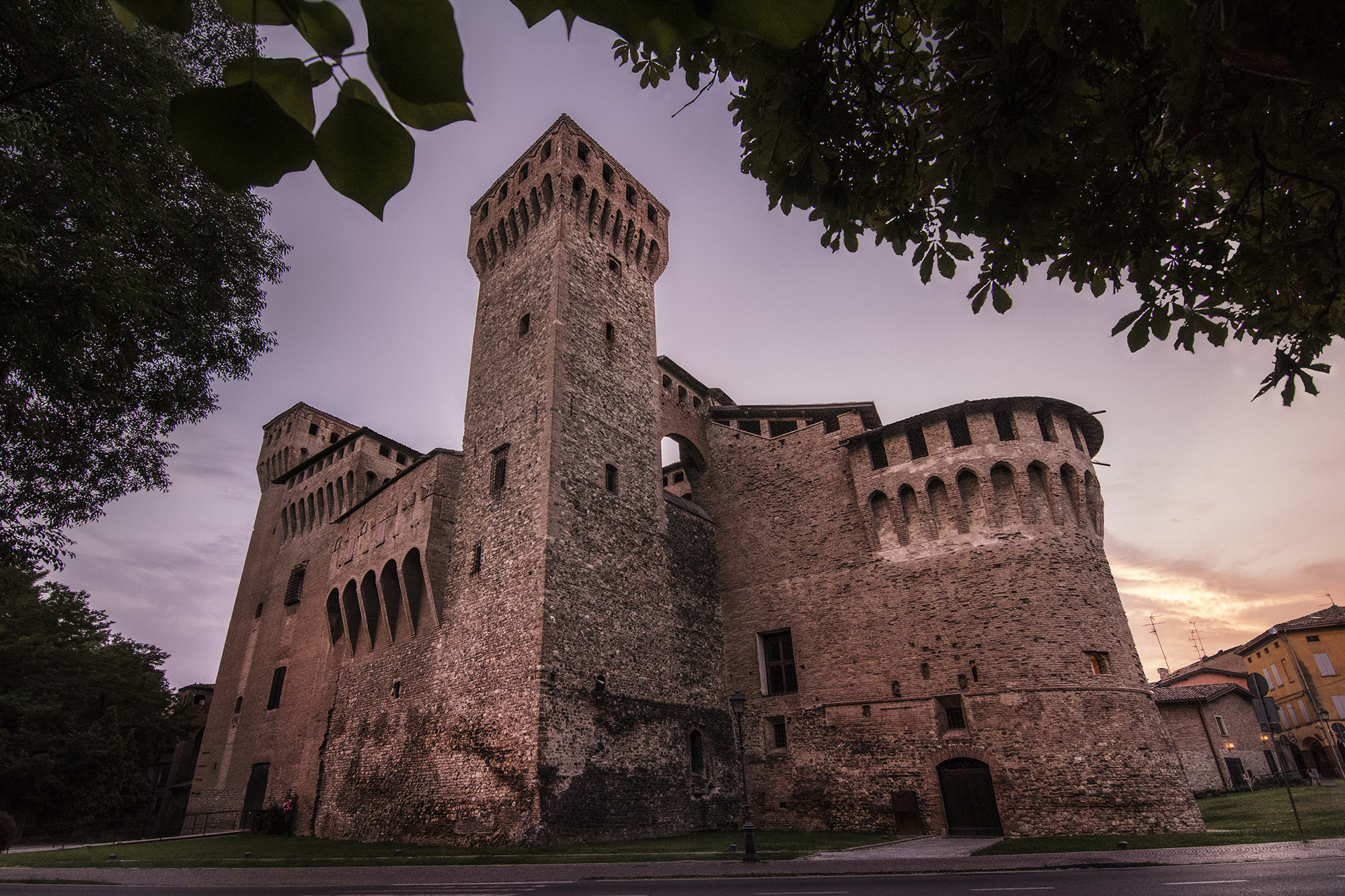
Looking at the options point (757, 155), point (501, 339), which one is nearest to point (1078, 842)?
point (757, 155)

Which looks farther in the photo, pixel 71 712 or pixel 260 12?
pixel 71 712

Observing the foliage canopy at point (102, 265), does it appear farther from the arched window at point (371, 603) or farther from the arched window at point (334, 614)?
the arched window at point (334, 614)

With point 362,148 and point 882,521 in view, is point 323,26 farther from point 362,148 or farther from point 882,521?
point 882,521

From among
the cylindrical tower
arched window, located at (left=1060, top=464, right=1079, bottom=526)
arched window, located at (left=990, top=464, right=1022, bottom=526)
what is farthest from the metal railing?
arched window, located at (left=1060, top=464, right=1079, bottom=526)

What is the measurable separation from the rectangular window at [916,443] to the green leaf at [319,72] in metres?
19.8

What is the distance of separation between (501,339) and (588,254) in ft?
12.1

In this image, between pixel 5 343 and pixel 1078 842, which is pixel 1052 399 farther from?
pixel 5 343

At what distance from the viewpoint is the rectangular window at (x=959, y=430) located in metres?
18.8

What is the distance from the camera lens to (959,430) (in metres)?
19.0

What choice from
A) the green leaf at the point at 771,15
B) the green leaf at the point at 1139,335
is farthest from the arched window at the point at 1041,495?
the green leaf at the point at 771,15

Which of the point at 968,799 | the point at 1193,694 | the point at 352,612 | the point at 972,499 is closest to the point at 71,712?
the point at 352,612

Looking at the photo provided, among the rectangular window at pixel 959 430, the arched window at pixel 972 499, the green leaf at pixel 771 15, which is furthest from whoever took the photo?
the rectangular window at pixel 959 430

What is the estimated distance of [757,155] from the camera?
11.6 ft

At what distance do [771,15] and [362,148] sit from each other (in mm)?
609
